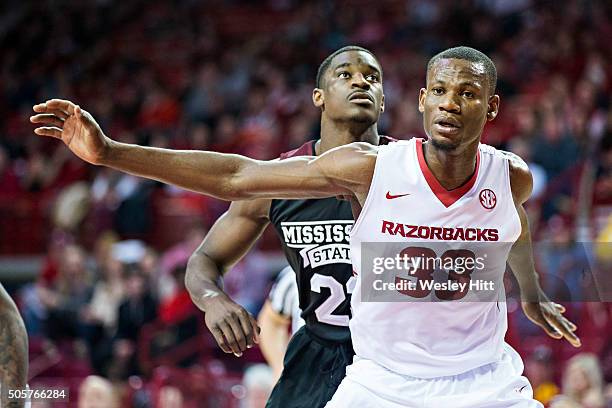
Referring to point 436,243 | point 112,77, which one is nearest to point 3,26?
point 112,77

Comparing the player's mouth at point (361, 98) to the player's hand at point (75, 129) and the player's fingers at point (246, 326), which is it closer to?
the player's fingers at point (246, 326)

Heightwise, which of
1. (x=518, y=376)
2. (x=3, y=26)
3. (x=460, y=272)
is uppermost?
(x=3, y=26)

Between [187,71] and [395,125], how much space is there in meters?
5.49

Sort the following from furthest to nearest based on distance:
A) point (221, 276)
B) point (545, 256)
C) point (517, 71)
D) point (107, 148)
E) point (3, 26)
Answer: point (3, 26)
point (517, 71)
point (545, 256)
point (221, 276)
point (107, 148)

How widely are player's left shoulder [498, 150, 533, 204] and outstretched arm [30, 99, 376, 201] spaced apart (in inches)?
23.2

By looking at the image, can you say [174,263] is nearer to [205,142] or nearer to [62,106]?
[205,142]

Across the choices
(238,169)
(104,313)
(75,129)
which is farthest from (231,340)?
(104,313)

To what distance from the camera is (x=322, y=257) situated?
15.3 ft

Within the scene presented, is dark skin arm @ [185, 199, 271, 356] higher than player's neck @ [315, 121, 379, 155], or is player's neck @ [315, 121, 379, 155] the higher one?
player's neck @ [315, 121, 379, 155]

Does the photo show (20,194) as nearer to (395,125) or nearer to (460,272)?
(395,125)

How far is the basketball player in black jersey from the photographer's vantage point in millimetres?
4645

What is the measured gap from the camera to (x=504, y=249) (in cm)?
390

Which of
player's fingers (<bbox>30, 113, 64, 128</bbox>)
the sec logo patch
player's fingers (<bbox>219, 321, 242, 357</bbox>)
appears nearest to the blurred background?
the sec logo patch

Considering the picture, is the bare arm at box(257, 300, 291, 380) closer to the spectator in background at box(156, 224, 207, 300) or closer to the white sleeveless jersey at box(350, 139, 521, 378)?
the white sleeveless jersey at box(350, 139, 521, 378)
